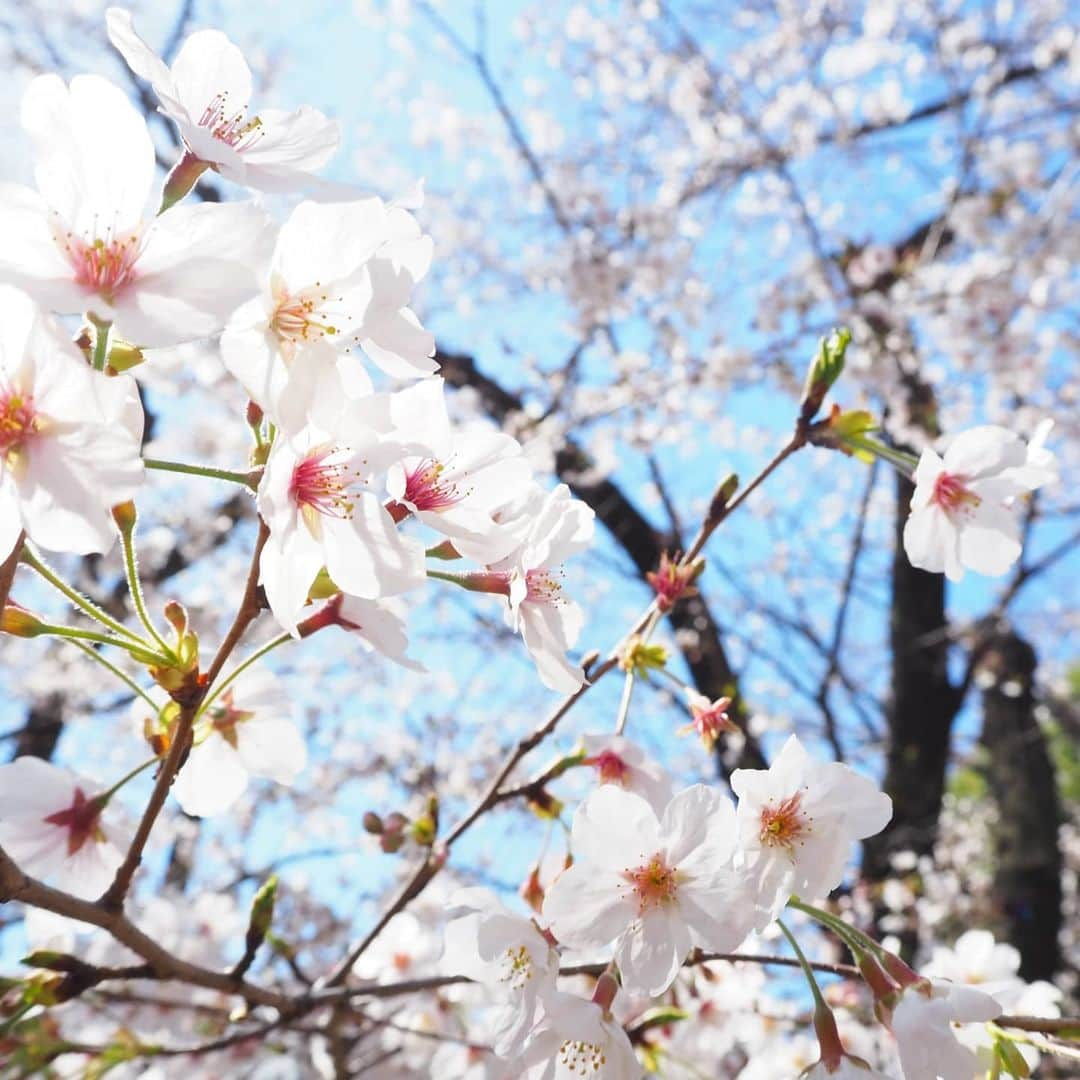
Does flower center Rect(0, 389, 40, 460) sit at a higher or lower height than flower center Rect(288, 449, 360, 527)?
lower

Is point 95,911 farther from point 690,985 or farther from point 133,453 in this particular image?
point 690,985

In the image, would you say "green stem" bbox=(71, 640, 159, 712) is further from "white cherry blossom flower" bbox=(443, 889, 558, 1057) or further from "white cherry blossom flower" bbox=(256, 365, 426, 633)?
"white cherry blossom flower" bbox=(443, 889, 558, 1057)

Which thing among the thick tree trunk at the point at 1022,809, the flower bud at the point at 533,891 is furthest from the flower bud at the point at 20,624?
the thick tree trunk at the point at 1022,809

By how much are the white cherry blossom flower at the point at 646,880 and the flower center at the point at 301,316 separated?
49 cm

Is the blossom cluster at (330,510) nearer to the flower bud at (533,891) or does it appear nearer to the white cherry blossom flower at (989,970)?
the flower bud at (533,891)

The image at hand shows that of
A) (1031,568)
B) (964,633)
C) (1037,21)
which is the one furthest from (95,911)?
(1037,21)

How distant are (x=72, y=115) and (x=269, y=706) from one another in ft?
2.15

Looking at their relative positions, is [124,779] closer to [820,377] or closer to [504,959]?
[504,959]

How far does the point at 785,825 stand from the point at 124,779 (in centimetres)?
65

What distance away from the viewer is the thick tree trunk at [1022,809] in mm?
4590

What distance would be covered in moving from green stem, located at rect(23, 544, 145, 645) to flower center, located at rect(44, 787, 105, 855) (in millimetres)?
334

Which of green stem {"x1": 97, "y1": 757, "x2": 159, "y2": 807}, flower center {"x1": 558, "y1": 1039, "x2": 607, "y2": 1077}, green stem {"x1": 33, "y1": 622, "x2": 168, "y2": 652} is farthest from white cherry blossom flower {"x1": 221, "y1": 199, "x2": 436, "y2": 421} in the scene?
flower center {"x1": 558, "y1": 1039, "x2": 607, "y2": 1077}

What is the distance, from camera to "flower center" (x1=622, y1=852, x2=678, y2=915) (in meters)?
0.91

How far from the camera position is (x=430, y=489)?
84 cm
